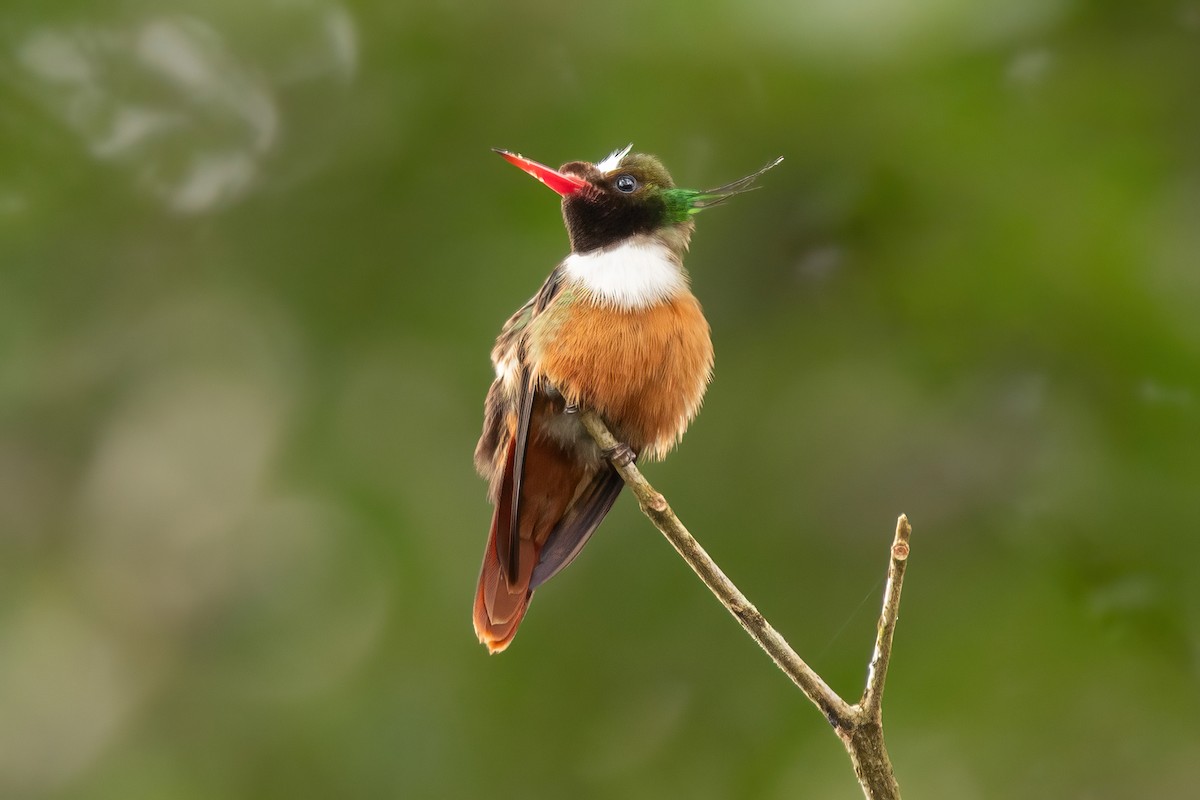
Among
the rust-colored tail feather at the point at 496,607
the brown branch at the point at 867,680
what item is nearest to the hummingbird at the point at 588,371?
the rust-colored tail feather at the point at 496,607

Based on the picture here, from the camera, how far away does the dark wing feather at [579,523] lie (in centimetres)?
337

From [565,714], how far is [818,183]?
2792 millimetres

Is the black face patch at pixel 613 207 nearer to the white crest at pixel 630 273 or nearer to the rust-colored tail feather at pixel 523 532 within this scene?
the white crest at pixel 630 273

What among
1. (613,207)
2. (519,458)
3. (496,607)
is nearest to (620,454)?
(519,458)

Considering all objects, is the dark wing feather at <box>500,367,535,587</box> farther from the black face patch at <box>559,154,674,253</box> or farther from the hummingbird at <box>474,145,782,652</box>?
the black face patch at <box>559,154,674,253</box>

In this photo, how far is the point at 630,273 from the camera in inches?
136

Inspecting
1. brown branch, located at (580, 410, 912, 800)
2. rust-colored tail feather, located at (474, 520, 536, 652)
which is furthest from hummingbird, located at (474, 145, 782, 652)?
brown branch, located at (580, 410, 912, 800)

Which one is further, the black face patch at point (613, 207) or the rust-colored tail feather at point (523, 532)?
the black face patch at point (613, 207)

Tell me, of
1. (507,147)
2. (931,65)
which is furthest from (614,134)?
(931,65)

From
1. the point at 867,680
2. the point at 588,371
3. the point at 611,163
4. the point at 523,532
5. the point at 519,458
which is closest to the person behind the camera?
the point at 867,680

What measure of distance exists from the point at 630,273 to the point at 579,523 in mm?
688

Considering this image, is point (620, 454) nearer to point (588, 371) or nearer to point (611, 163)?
point (588, 371)

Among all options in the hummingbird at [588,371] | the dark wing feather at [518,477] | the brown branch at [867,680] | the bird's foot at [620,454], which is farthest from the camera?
the hummingbird at [588,371]

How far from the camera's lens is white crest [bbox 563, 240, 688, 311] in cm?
341
